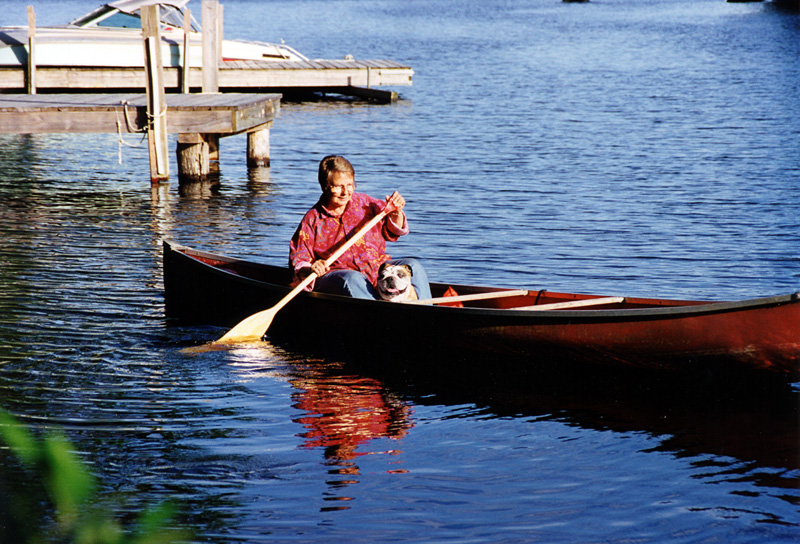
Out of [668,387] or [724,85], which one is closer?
[668,387]

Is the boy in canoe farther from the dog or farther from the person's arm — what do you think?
the dog

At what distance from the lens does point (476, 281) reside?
358 inches

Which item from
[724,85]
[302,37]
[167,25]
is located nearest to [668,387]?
[167,25]

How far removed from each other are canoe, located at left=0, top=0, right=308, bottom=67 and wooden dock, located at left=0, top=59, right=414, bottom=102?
0.26 m

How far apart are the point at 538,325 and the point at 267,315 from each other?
2073mm

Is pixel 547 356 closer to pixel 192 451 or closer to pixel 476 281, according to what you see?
pixel 192 451

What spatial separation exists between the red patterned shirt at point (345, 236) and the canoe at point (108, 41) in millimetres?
13026

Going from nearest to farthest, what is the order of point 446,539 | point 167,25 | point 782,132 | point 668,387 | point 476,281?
point 446,539
point 668,387
point 476,281
point 782,132
point 167,25

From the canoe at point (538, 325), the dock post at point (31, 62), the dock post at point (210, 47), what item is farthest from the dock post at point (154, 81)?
the dock post at point (31, 62)

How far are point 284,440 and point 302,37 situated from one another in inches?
1805

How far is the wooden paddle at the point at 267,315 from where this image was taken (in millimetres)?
6913

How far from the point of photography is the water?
4719mm

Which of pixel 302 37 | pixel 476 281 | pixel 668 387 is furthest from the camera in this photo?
pixel 302 37

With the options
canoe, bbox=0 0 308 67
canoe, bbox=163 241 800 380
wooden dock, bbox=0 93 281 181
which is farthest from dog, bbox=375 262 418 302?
canoe, bbox=0 0 308 67
